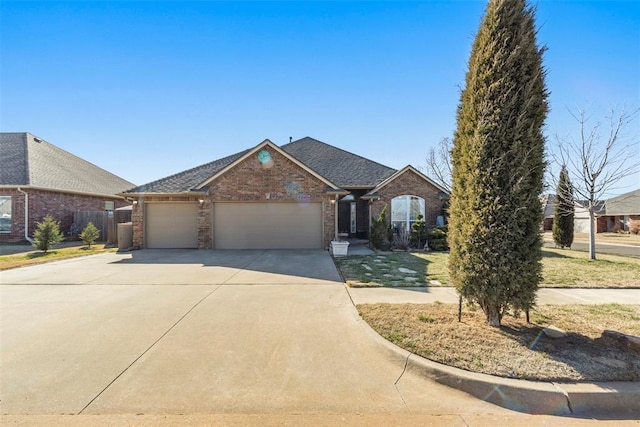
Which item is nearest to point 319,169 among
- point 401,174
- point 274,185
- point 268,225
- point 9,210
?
point 401,174

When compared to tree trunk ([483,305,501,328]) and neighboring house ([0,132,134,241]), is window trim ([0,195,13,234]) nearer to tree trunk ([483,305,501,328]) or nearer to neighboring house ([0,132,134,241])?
neighboring house ([0,132,134,241])

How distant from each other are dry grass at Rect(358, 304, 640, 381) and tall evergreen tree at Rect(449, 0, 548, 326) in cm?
51

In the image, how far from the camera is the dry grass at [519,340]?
307 cm

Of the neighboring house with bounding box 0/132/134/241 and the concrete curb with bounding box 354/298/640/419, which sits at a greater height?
the neighboring house with bounding box 0/132/134/241

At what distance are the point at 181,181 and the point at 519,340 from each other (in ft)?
49.1

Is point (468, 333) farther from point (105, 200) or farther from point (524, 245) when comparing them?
point (105, 200)

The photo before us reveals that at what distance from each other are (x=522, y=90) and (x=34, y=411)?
6.41m

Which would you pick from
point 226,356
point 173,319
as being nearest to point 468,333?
point 226,356

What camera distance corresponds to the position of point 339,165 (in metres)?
18.5

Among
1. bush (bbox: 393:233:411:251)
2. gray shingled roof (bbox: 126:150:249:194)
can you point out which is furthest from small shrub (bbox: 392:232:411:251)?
gray shingled roof (bbox: 126:150:249:194)

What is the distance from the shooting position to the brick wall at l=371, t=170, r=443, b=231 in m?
15.3

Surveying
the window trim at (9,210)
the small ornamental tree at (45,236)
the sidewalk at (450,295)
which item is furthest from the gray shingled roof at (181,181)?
the sidewalk at (450,295)

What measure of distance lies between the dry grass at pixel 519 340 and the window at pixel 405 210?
404 inches

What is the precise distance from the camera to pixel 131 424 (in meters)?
2.48
